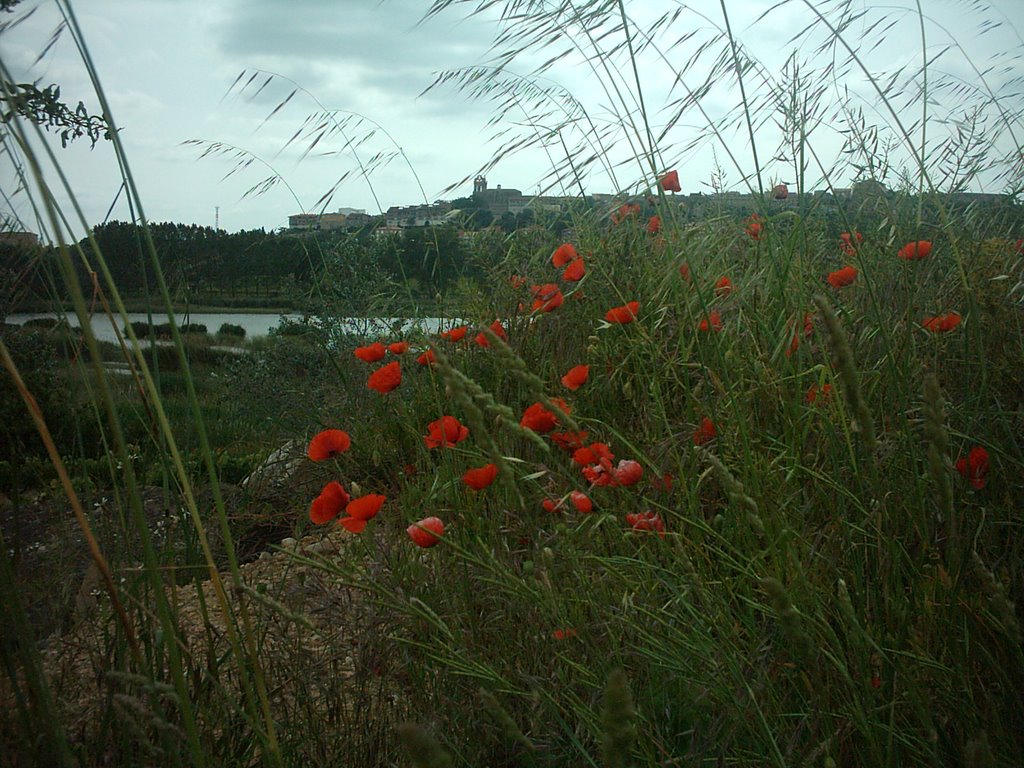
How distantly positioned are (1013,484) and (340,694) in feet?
3.79

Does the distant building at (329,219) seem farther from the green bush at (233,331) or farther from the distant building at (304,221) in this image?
the green bush at (233,331)

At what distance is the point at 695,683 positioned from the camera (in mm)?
1003

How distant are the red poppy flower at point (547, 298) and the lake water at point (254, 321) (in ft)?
1.33

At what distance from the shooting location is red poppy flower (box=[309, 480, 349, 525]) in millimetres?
1438

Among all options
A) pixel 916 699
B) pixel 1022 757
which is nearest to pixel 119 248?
pixel 916 699

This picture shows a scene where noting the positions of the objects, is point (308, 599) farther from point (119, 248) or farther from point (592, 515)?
point (119, 248)

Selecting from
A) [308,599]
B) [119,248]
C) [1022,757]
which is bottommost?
[308,599]

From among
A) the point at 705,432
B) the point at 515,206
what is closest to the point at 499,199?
the point at 515,206

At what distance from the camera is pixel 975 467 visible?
49.6 inches

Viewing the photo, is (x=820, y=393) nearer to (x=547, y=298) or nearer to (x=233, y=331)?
(x=547, y=298)

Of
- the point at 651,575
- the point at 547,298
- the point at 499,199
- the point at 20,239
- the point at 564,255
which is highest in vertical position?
the point at 499,199

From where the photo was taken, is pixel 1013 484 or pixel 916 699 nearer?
pixel 916 699

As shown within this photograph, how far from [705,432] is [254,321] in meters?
4.00

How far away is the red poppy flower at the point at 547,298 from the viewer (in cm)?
233
